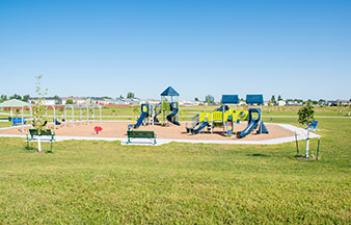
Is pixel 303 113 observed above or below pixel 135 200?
above

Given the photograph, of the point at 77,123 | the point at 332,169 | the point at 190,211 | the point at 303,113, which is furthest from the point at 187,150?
the point at 77,123

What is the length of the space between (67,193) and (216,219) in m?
3.48

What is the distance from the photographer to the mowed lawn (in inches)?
210

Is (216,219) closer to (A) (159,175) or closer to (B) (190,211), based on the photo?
(B) (190,211)

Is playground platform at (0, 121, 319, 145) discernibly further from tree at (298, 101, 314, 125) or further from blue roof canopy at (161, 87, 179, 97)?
blue roof canopy at (161, 87, 179, 97)

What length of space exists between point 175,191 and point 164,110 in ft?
77.9

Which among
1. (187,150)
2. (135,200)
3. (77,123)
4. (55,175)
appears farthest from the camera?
(77,123)

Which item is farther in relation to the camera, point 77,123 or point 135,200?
point 77,123

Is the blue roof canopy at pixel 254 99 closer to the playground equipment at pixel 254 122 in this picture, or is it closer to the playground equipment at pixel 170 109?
the playground equipment at pixel 254 122

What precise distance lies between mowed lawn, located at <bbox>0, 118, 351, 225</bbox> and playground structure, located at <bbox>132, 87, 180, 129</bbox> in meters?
18.4

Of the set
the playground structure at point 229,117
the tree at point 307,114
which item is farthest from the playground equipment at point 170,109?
the tree at point 307,114

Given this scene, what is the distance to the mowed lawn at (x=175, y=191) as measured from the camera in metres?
5.34

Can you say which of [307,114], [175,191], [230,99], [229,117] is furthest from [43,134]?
[230,99]

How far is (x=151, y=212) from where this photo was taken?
5.53 m
